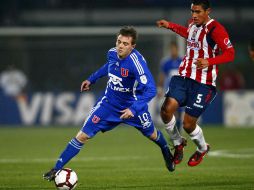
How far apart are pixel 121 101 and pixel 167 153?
3.94ft

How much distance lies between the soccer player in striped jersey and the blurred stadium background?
6.15 meters

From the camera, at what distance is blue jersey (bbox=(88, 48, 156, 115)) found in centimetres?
999

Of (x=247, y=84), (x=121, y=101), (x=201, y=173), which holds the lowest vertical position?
(x=247, y=84)

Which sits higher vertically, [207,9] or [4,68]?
[207,9]

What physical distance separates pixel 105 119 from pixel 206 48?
1747mm

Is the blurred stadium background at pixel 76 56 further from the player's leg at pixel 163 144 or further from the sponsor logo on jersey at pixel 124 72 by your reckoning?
the sponsor logo on jersey at pixel 124 72

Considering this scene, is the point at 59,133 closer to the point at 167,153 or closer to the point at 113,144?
the point at 113,144

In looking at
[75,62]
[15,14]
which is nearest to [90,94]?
[75,62]

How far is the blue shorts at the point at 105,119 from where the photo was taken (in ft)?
33.3

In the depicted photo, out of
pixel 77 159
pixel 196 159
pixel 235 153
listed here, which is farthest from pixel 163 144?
pixel 235 153

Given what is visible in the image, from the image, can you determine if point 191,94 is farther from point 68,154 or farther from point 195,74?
point 68,154

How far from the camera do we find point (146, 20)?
88.1 feet

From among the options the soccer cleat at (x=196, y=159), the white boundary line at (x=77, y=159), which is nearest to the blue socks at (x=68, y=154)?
the soccer cleat at (x=196, y=159)

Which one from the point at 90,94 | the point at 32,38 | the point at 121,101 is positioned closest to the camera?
the point at 121,101
